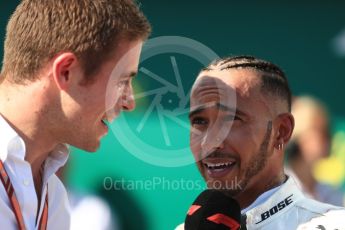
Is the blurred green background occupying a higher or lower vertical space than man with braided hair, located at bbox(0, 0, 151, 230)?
lower

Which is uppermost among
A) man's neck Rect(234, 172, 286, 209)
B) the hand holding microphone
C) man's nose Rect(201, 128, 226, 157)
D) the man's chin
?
the man's chin

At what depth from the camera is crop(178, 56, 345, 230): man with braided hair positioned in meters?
3.15

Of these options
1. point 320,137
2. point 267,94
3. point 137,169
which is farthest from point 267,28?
point 267,94

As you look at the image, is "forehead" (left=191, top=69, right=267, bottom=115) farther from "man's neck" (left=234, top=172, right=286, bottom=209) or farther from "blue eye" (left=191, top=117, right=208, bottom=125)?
"man's neck" (left=234, top=172, right=286, bottom=209)

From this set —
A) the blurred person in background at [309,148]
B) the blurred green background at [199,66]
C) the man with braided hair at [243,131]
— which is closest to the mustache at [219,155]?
the man with braided hair at [243,131]

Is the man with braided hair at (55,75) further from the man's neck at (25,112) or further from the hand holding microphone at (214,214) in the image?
the hand holding microphone at (214,214)

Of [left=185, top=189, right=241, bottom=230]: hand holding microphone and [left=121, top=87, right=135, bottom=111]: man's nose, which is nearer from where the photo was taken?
[left=185, top=189, right=241, bottom=230]: hand holding microphone

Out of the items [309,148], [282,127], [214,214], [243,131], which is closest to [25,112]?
[214,214]

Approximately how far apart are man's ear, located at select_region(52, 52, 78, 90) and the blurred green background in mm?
3524

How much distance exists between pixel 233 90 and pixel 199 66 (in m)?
2.97

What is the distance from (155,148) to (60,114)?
3.23 m

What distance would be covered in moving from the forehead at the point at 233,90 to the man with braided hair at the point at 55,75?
0.59 m

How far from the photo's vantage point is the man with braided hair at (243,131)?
10.3 ft

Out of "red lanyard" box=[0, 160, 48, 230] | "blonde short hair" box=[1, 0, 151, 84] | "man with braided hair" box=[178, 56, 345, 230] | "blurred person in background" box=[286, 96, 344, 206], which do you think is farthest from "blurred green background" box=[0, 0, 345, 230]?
"red lanyard" box=[0, 160, 48, 230]
